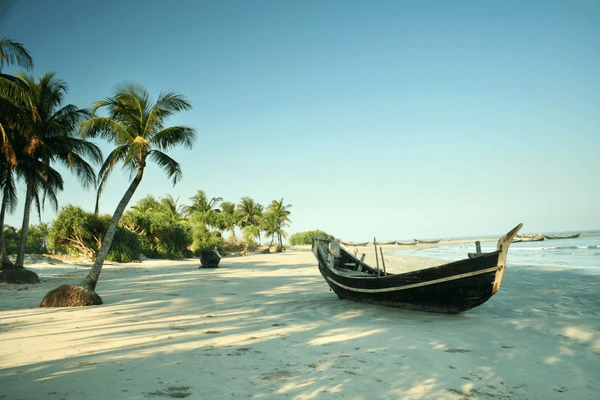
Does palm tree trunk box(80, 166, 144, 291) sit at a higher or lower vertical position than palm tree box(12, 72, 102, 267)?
lower

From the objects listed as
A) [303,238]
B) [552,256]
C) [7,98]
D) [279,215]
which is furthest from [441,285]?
[303,238]

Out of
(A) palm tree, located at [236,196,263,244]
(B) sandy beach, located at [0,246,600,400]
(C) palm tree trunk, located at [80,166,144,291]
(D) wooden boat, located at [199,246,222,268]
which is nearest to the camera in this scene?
(B) sandy beach, located at [0,246,600,400]

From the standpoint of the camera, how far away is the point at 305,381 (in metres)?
3.79

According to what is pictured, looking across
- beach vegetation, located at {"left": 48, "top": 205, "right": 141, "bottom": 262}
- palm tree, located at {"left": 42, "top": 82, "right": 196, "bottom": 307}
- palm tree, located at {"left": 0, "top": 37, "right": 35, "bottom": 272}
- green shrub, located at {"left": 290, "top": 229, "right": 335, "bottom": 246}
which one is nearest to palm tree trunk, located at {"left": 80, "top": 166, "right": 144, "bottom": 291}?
palm tree, located at {"left": 42, "top": 82, "right": 196, "bottom": 307}

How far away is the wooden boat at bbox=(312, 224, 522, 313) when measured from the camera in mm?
6617

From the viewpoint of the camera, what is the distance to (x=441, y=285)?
7223mm

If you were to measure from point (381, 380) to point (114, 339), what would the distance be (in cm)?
420

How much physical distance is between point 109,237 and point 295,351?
742 centimetres

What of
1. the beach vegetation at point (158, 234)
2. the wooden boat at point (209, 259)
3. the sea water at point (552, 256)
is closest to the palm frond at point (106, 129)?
the wooden boat at point (209, 259)

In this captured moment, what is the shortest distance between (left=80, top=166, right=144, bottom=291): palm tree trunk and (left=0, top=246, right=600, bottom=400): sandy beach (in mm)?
1040

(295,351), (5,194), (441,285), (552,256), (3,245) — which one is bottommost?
(552,256)

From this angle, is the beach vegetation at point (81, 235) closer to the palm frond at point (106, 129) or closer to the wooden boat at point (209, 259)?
the wooden boat at point (209, 259)

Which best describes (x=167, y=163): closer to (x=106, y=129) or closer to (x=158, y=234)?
(x=106, y=129)

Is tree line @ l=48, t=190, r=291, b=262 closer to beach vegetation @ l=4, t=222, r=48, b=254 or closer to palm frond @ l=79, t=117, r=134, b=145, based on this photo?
palm frond @ l=79, t=117, r=134, b=145
